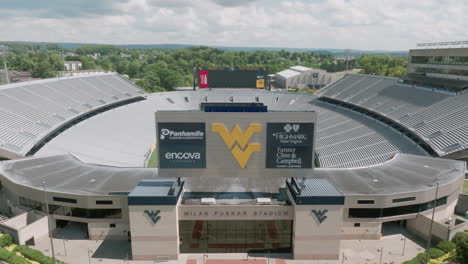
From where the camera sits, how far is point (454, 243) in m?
27.4

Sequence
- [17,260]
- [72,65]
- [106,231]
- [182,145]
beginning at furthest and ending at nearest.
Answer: [72,65] → [106,231] → [182,145] → [17,260]

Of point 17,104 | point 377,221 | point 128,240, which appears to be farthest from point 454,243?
point 17,104

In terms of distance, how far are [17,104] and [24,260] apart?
34100 mm

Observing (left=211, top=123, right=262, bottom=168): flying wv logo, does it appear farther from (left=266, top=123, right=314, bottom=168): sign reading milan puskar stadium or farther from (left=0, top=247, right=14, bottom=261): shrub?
Result: (left=0, top=247, right=14, bottom=261): shrub

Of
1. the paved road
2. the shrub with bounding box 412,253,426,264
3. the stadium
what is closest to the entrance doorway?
the stadium

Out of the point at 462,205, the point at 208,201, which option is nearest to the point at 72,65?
the point at 208,201

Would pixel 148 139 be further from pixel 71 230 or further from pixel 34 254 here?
pixel 34 254

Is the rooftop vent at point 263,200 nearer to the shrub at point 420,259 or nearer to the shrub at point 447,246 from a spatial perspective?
the shrub at point 420,259

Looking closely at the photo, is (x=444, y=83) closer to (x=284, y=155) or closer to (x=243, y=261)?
(x=284, y=155)

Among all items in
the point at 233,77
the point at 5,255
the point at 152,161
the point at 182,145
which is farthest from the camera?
the point at 233,77

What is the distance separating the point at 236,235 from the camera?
2994 centimetres

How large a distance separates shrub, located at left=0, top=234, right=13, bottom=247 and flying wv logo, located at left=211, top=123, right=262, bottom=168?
21529mm

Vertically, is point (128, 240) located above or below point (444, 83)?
below

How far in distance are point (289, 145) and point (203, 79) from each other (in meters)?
36.6
